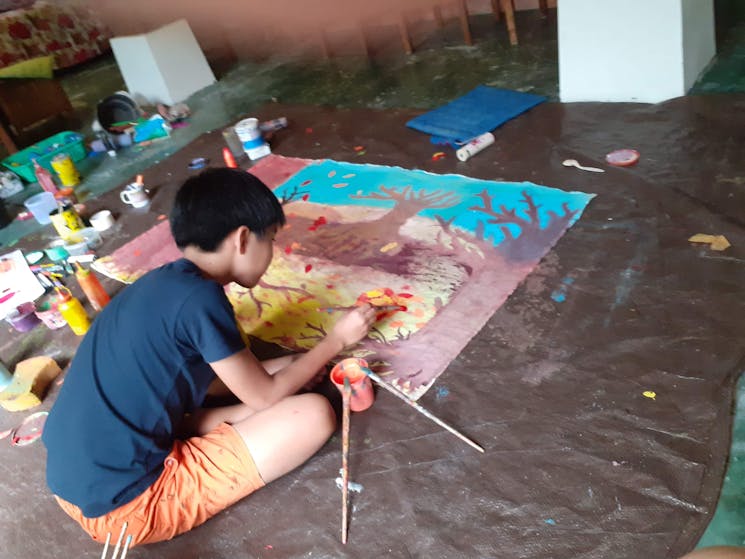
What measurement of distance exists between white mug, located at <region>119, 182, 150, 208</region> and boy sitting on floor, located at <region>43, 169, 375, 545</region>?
2004 mm

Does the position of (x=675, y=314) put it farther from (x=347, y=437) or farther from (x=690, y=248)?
(x=347, y=437)

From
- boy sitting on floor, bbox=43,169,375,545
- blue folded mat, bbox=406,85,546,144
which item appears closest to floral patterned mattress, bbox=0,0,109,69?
blue folded mat, bbox=406,85,546,144

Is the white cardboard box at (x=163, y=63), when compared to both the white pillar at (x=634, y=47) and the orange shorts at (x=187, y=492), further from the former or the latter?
the orange shorts at (x=187, y=492)

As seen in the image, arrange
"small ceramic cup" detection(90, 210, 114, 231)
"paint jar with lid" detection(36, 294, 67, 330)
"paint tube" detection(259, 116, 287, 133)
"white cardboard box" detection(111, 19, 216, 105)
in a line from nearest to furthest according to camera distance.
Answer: "paint jar with lid" detection(36, 294, 67, 330)
"small ceramic cup" detection(90, 210, 114, 231)
"paint tube" detection(259, 116, 287, 133)
"white cardboard box" detection(111, 19, 216, 105)

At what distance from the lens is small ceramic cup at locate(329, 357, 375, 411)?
5.58 feet

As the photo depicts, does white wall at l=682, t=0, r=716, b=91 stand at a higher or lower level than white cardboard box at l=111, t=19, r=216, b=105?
lower

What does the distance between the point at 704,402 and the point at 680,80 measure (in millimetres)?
1859

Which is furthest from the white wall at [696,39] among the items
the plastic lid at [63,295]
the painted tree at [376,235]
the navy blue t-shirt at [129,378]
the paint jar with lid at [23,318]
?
the paint jar with lid at [23,318]

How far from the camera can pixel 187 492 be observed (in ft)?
4.86

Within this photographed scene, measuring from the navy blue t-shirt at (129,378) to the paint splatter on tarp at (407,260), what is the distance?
0.67 meters

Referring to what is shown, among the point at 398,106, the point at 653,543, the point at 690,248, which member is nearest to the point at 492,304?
the point at 690,248

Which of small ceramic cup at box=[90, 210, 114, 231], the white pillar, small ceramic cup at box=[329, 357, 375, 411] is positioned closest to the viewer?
small ceramic cup at box=[329, 357, 375, 411]

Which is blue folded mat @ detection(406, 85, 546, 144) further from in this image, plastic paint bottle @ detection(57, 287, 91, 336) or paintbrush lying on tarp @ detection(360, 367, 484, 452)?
plastic paint bottle @ detection(57, 287, 91, 336)

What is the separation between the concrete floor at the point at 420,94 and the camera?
2145mm
